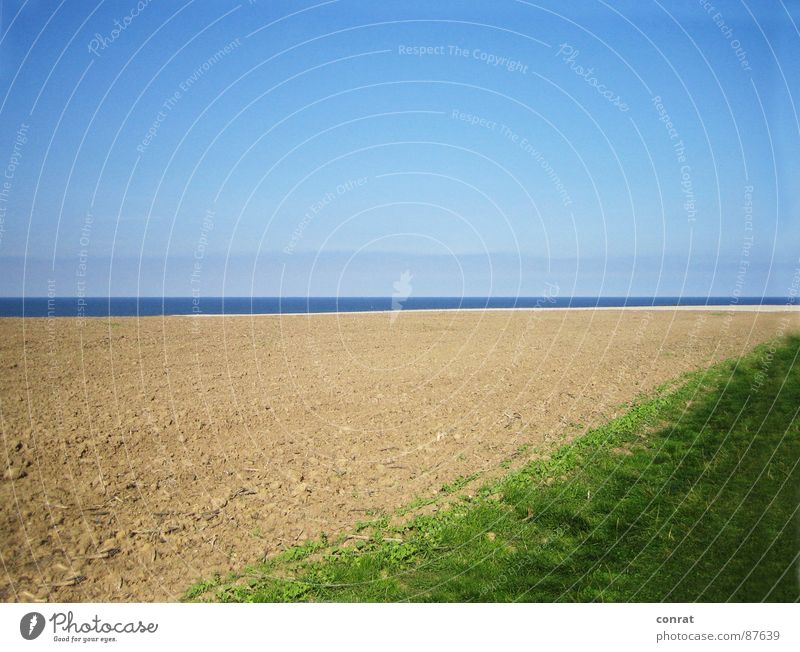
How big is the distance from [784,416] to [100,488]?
9.74 meters

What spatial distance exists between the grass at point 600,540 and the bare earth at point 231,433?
0.78 m

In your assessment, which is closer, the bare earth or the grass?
the grass

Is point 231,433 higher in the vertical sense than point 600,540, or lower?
lower

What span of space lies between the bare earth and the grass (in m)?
0.78

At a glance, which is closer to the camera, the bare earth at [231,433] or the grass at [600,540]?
the grass at [600,540]

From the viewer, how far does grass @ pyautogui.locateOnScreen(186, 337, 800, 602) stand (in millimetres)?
5641

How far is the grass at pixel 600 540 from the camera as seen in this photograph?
5.64 meters

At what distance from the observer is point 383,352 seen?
20578 millimetres

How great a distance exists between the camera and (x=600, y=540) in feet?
20.8

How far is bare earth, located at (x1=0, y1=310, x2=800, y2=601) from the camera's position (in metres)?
6.50

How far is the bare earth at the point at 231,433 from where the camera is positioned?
6.50 metres

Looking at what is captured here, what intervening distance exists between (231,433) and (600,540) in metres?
6.54

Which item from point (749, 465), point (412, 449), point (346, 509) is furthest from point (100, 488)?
point (749, 465)
